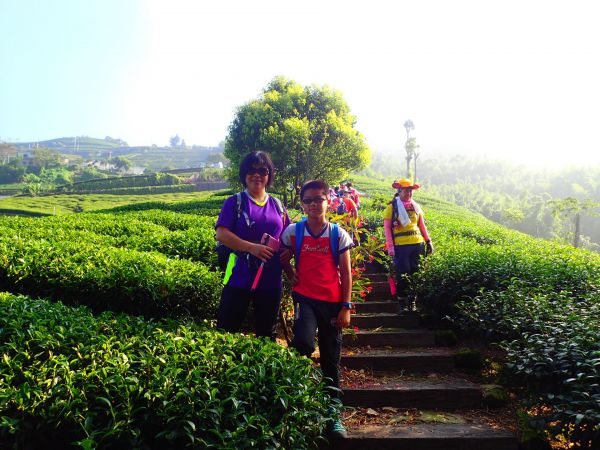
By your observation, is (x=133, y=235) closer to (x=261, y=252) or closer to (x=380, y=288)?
(x=380, y=288)

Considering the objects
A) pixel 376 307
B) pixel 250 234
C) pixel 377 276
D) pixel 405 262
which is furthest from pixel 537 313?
pixel 377 276

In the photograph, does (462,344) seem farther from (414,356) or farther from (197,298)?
(197,298)

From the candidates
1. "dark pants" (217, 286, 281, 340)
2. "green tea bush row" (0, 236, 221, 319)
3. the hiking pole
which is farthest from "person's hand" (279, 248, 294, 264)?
"green tea bush row" (0, 236, 221, 319)

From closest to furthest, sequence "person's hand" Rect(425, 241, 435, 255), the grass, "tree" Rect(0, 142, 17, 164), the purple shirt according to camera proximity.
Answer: the purple shirt, "person's hand" Rect(425, 241, 435, 255), the grass, "tree" Rect(0, 142, 17, 164)

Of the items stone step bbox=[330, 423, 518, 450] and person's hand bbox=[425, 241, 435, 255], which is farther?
person's hand bbox=[425, 241, 435, 255]

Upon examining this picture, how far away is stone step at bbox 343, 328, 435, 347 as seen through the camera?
210 inches

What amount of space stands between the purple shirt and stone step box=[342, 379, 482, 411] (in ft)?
4.40

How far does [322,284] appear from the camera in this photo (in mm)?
3508

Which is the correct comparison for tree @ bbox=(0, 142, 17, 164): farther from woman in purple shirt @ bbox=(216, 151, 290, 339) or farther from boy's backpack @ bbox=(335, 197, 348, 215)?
woman in purple shirt @ bbox=(216, 151, 290, 339)

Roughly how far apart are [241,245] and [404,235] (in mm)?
3184

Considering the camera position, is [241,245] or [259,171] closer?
[241,245]

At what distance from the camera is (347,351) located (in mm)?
5176

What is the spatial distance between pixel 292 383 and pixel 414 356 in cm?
244

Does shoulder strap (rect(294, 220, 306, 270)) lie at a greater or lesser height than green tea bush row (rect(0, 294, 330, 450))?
greater
